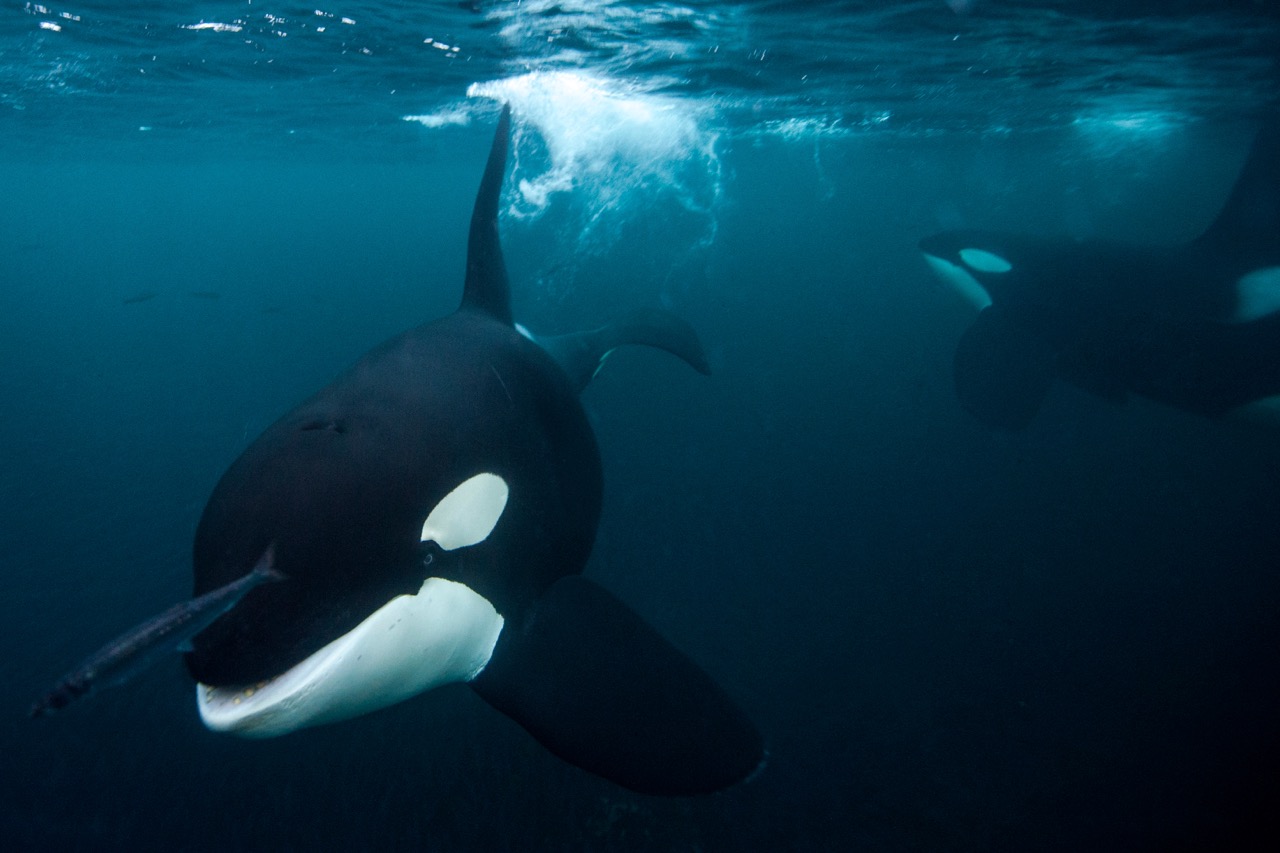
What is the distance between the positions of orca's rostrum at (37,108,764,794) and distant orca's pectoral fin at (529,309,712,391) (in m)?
1.99

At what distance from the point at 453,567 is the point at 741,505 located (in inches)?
346

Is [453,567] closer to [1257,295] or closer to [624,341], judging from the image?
[624,341]

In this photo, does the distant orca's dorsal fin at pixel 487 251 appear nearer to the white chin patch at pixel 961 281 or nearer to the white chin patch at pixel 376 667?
the white chin patch at pixel 376 667

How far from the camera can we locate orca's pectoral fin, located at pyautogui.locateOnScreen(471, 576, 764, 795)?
3.59 meters

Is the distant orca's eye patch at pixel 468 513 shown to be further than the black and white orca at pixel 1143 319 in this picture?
No

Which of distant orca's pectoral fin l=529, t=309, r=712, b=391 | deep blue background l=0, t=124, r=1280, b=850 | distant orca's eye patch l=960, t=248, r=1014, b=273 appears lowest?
deep blue background l=0, t=124, r=1280, b=850

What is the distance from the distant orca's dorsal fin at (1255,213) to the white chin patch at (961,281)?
11.4 feet

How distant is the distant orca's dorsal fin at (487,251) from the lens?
5.14m

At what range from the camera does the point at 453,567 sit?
10.9 feet

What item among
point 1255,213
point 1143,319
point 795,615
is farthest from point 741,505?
point 1255,213

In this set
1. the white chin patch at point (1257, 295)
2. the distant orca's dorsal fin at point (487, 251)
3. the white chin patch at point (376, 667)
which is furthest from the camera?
the white chin patch at point (1257, 295)

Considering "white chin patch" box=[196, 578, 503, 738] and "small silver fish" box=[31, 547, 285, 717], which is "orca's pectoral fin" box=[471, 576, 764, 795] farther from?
"small silver fish" box=[31, 547, 285, 717]

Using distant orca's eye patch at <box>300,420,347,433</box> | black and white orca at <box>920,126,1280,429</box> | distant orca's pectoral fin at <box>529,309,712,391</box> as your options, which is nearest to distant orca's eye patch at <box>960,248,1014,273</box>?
black and white orca at <box>920,126,1280,429</box>

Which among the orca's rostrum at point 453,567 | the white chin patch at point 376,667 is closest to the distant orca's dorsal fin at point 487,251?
the orca's rostrum at point 453,567
